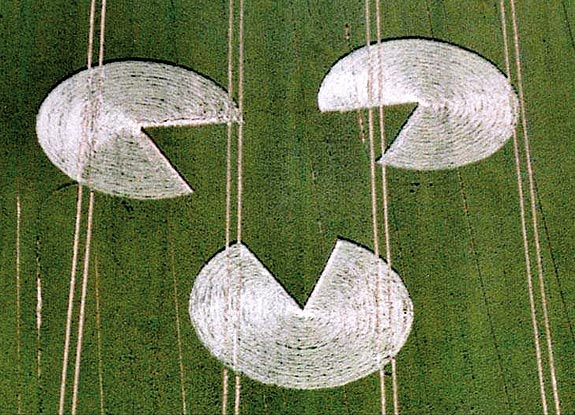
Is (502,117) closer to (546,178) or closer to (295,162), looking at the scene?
(546,178)

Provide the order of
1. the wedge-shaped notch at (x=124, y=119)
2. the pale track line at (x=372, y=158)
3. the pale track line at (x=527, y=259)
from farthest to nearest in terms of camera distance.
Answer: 1. the wedge-shaped notch at (x=124, y=119)
2. the pale track line at (x=372, y=158)
3. the pale track line at (x=527, y=259)

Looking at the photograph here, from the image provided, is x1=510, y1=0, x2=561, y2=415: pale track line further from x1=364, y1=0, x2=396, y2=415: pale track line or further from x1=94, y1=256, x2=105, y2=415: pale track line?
x1=94, y1=256, x2=105, y2=415: pale track line

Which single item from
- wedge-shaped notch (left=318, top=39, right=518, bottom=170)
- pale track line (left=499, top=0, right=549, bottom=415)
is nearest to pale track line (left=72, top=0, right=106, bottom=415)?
wedge-shaped notch (left=318, top=39, right=518, bottom=170)

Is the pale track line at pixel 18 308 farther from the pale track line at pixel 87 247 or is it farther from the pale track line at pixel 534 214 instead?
the pale track line at pixel 534 214

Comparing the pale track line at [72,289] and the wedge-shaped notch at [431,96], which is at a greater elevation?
the wedge-shaped notch at [431,96]

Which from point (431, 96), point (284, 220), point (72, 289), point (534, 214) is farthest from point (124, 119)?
point (534, 214)

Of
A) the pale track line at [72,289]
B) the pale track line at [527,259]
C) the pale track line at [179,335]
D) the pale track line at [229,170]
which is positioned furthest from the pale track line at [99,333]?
the pale track line at [527,259]
